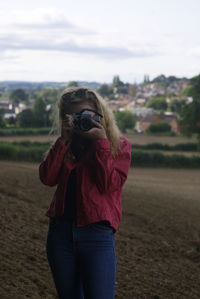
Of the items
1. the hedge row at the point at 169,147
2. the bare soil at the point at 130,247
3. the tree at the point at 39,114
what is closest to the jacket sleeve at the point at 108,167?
the bare soil at the point at 130,247

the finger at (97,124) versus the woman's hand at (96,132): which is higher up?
the finger at (97,124)

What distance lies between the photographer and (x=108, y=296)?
2.90 m

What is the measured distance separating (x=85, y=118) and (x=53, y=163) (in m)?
0.36

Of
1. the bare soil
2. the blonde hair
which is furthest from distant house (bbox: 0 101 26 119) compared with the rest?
the blonde hair

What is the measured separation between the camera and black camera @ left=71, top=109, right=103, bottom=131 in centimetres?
298

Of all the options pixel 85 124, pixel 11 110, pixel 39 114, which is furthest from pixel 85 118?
pixel 11 110

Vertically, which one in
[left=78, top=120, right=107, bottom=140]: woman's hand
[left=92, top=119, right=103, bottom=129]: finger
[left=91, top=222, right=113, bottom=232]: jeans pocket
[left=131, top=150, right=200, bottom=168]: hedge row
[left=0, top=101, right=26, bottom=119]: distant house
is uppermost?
[left=92, top=119, right=103, bottom=129]: finger

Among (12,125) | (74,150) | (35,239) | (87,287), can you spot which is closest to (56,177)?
(74,150)

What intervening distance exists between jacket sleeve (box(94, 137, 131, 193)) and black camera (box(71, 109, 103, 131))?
111mm

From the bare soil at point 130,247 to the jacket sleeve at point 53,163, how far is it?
7.09 feet

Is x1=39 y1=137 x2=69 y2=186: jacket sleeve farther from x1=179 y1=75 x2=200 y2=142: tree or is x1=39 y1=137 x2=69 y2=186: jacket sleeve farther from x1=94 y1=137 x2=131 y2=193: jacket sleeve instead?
x1=179 y1=75 x2=200 y2=142: tree

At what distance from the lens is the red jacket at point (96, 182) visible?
2910 millimetres

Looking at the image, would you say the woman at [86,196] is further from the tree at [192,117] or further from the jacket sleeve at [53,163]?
the tree at [192,117]

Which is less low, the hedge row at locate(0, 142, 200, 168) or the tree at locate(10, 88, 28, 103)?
the tree at locate(10, 88, 28, 103)
